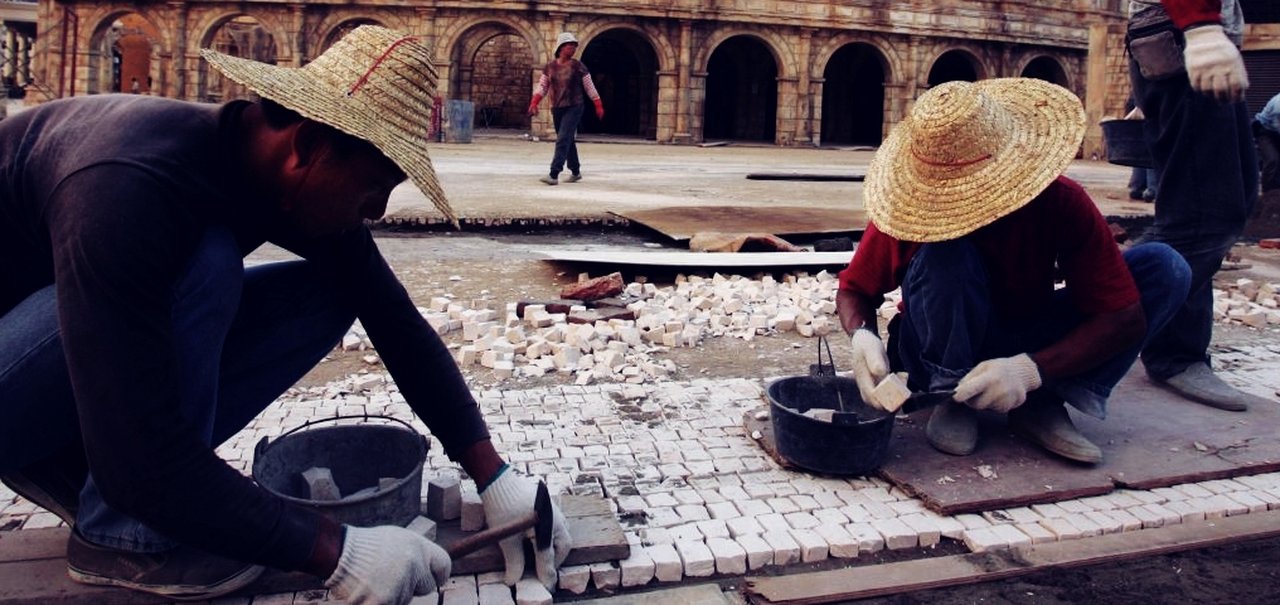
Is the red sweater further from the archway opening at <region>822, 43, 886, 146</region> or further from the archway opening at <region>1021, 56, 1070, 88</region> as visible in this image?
the archway opening at <region>1021, 56, 1070, 88</region>

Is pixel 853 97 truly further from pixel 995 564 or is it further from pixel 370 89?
pixel 370 89

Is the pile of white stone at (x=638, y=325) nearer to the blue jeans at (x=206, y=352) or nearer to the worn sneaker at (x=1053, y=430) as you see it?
the worn sneaker at (x=1053, y=430)

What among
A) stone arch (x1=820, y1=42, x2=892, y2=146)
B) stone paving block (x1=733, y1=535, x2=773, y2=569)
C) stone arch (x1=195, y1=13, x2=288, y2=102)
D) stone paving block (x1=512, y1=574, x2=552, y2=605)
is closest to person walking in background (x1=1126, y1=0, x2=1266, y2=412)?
stone paving block (x1=733, y1=535, x2=773, y2=569)

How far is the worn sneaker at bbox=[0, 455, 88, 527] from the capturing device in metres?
2.24

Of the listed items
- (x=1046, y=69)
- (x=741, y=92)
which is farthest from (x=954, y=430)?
(x=1046, y=69)

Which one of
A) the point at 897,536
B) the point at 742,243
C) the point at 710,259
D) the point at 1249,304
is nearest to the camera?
the point at 897,536

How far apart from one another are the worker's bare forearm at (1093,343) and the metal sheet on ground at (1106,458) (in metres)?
0.33

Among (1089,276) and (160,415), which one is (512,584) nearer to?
(160,415)

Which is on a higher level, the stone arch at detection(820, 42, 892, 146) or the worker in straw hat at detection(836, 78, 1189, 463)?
the stone arch at detection(820, 42, 892, 146)

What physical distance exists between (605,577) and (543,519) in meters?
0.25

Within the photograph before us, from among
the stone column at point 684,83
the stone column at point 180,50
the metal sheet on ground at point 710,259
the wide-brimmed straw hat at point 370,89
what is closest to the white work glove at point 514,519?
the wide-brimmed straw hat at point 370,89

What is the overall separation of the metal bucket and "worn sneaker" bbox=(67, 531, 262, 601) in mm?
222

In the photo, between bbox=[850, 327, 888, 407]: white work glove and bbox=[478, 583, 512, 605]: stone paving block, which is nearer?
bbox=[478, 583, 512, 605]: stone paving block

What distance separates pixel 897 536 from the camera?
8.72 feet
